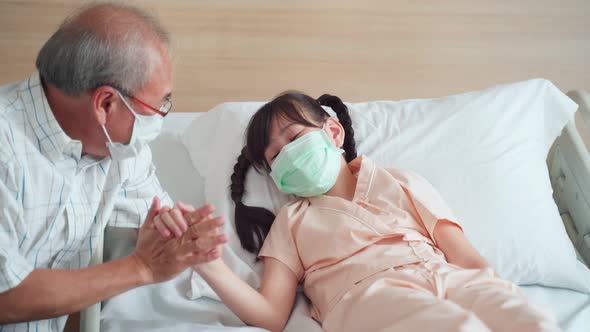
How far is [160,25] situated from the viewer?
65.2 inches

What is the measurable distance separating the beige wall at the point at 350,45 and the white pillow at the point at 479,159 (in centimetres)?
96

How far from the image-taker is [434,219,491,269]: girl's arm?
188cm

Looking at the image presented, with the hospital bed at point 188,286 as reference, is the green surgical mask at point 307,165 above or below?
above

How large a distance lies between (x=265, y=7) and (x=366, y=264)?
2310 millimetres

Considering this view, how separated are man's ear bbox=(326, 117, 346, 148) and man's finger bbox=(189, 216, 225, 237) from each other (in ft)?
2.19

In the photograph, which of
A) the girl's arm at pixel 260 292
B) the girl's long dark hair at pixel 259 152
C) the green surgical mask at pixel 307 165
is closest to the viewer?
the girl's arm at pixel 260 292

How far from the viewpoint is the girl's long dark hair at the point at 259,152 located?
2.05m

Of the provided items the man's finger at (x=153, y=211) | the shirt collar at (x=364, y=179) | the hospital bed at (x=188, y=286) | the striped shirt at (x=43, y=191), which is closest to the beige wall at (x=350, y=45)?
the hospital bed at (x=188, y=286)

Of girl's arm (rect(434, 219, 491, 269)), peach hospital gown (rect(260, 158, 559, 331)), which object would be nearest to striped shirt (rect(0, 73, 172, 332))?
peach hospital gown (rect(260, 158, 559, 331))

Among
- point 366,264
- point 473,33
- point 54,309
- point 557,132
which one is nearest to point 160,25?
point 54,309

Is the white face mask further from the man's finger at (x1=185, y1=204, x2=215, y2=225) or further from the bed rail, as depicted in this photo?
the bed rail

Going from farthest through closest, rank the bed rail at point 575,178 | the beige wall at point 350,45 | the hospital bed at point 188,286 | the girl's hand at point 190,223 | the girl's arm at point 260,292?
the beige wall at point 350,45
the bed rail at point 575,178
the hospital bed at point 188,286
the girl's arm at point 260,292
the girl's hand at point 190,223

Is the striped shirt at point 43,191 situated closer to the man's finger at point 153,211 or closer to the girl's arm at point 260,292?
the man's finger at point 153,211

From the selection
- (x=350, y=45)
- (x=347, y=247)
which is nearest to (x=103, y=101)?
(x=347, y=247)
